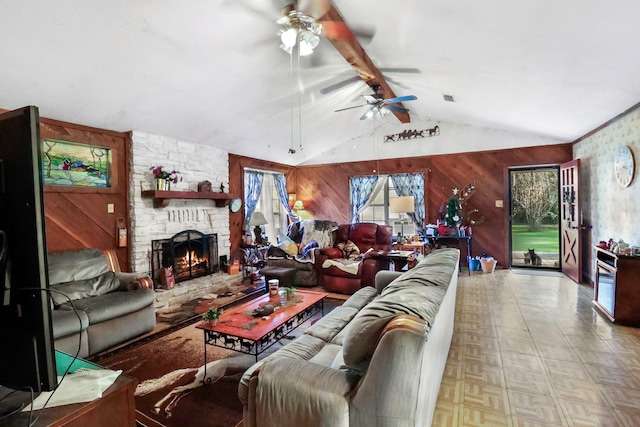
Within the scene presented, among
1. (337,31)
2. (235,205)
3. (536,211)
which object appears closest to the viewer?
(337,31)

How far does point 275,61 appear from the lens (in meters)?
3.67

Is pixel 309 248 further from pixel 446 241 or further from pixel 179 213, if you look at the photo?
pixel 446 241

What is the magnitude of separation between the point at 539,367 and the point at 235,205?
5096 millimetres

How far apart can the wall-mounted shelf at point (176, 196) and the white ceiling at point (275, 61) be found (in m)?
0.89

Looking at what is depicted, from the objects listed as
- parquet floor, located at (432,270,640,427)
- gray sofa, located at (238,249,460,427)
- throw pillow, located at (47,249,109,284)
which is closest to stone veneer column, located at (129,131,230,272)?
throw pillow, located at (47,249,109,284)

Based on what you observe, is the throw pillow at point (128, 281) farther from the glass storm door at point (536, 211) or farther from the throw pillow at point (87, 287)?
the glass storm door at point (536, 211)

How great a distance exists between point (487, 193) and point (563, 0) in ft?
15.0

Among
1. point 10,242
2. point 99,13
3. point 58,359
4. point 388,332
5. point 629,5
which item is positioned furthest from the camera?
point 99,13

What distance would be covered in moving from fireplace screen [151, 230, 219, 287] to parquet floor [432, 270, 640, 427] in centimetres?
395

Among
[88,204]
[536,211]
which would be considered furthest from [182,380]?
[536,211]

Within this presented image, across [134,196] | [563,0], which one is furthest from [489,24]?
[134,196]

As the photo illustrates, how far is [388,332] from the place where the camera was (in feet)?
4.34

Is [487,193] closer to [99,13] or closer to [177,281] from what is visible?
[177,281]

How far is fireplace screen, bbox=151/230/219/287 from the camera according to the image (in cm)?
463
